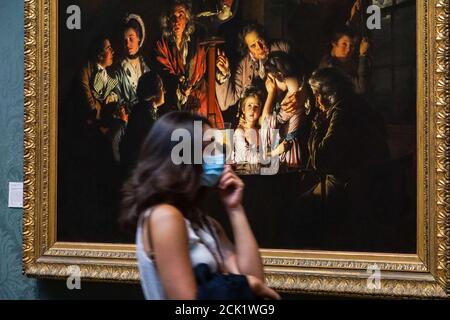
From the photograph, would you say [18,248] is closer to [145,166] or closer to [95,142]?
[95,142]

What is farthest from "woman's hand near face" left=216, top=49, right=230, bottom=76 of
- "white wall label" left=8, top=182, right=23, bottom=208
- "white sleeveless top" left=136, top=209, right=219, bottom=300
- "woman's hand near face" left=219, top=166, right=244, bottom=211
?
"white sleeveless top" left=136, top=209, right=219, bottom=300

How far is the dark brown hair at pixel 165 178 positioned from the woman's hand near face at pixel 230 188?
0.50 feet

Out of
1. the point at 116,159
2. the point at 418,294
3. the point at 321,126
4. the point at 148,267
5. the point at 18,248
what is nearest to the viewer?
the point at 148,267

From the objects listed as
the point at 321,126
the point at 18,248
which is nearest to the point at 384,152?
the point at 321,126

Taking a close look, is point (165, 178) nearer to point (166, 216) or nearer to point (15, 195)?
point (166, 216)

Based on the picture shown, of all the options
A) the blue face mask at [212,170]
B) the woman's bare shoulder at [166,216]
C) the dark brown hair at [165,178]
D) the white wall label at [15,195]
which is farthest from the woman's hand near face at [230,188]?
the white wall label at [15,195]

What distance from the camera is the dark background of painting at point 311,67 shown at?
3.33m

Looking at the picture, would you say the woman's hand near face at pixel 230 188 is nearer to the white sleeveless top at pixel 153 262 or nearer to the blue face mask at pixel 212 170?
the blue face mask at pixel 212 170

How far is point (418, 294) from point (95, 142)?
6.20 ft

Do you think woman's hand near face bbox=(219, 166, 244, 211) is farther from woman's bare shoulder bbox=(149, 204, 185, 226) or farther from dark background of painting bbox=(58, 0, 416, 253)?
dark background of painting bbox=(58, 0, 416, 253)

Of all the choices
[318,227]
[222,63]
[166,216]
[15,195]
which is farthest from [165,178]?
[15,195]

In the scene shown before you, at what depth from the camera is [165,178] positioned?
7.32ft

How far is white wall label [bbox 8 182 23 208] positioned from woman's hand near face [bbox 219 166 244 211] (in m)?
→ 2.00

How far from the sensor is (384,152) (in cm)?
336
